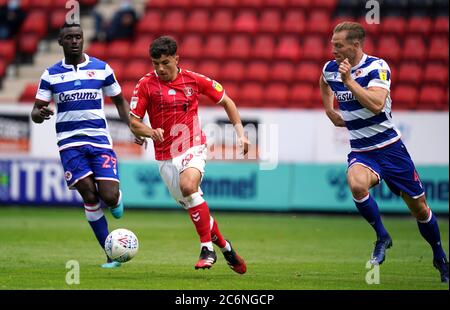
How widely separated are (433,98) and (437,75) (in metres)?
0.78

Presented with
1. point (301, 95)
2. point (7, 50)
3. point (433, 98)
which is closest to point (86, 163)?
point (301, 95)

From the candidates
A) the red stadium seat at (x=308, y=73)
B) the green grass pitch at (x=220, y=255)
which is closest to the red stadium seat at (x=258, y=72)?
the red stadium seat at (x=308, y=73)

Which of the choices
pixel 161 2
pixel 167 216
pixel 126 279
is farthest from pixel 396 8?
pixel 126 279

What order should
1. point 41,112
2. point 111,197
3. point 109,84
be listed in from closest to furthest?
point 41,112 → point 111,197 → point 109,84

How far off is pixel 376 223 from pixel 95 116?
10.4 feet

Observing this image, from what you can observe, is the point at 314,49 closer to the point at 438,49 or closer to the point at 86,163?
the point at 438,49

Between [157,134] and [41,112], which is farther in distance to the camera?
[41,112]

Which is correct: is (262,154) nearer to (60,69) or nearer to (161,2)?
(161,2)

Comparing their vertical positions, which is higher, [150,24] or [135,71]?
[150,24]

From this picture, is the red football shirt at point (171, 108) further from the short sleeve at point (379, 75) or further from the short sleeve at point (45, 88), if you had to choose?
the short sleeve at point (379, 75)

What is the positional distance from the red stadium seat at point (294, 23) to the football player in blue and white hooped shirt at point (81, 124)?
12668mm

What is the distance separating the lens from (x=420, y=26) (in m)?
21.8

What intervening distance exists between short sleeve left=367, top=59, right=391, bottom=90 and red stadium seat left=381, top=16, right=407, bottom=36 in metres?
12.8

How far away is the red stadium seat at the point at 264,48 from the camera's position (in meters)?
21.9
